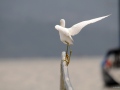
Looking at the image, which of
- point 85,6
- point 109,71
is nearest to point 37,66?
point 85,6

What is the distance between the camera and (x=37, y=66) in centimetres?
790

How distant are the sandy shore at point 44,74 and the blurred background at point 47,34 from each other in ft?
0.06

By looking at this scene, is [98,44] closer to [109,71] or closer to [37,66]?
[37,66]

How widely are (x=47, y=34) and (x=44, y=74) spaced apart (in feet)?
5.45

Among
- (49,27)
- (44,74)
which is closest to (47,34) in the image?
(49,27)

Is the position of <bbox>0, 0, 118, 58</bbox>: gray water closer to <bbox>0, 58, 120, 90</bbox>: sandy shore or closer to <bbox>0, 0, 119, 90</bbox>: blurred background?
<bbox>0, 0, 119, 90</bbox>: blurred background

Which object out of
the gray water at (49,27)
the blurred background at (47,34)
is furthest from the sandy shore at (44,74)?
the gray water at (49,27)

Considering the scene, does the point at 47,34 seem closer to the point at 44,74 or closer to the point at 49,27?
the point at 49,27

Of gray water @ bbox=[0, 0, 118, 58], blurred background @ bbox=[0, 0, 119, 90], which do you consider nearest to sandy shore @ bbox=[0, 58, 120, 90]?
blurred background @ bbox=[0, 0, 119, 90]

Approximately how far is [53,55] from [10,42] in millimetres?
933

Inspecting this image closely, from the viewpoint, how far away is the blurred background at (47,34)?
810 centimetres

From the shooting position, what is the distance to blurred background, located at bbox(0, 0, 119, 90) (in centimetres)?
810

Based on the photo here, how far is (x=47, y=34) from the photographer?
28.4ft

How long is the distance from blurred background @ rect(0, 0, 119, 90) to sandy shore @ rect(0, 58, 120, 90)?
18mm
